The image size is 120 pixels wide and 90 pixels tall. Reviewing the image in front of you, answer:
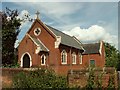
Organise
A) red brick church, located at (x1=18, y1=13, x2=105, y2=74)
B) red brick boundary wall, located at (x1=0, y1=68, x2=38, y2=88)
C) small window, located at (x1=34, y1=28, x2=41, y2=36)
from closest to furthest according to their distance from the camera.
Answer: red brick boundary wall, located at (x1=0, y1=68, x2=38, y2=88) → red brick church, located at (x1=18, y1=13, x2=105, y2=74) → small window, located at (x1=34, y1=28, x2=41, y2=36)

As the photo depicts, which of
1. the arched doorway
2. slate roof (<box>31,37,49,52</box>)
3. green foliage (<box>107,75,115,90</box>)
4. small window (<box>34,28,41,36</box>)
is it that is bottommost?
green foliage (<box>107,75,115,90</box>)

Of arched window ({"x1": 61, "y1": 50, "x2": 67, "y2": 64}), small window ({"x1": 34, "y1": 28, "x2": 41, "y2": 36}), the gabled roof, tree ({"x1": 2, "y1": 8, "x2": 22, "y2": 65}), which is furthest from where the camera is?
small window ({"x1": 34, "y1": 28, "x2": 41, "y2": 36})

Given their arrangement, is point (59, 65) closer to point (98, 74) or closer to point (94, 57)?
point (94, 57)

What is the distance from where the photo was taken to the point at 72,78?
11.7 meters

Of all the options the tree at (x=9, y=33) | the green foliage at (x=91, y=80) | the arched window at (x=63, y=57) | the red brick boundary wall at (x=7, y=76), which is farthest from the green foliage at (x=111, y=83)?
the arched window at (x=63, y=57)

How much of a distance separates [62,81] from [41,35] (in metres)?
23.4

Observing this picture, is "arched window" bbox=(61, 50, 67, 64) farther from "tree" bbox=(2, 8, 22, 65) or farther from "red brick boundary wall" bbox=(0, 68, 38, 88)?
"red brick boundary wall" bbox=(0, 68, 38, 88)

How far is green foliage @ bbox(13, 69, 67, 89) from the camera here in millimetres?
A: 11930

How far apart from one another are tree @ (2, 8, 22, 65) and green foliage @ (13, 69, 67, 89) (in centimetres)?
1197

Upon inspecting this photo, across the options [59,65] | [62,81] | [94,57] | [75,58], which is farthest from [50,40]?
[62,81]

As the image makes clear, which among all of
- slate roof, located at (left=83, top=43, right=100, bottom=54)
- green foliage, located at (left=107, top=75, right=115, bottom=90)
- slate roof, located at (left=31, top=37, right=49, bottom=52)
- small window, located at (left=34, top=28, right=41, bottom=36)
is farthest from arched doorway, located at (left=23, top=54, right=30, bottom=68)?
green foliage, located at (left=107, top=75, right=115, bottom=90)

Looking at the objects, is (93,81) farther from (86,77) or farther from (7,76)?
(7,76)

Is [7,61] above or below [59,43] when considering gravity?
below

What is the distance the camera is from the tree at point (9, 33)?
24.4 m
